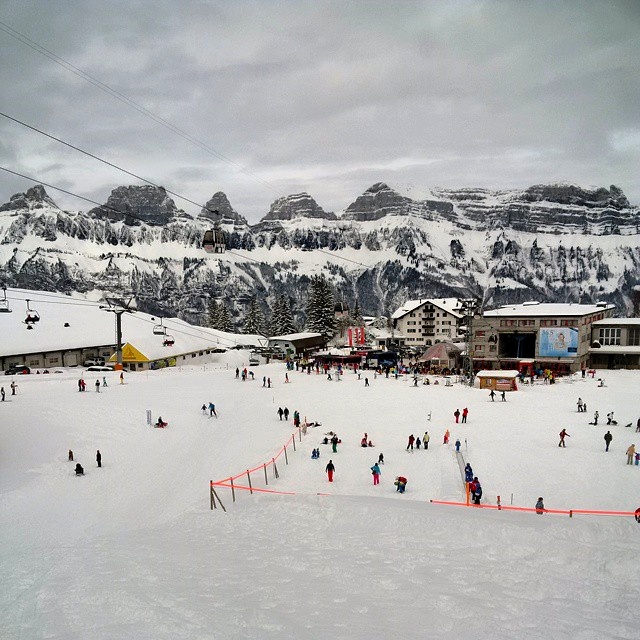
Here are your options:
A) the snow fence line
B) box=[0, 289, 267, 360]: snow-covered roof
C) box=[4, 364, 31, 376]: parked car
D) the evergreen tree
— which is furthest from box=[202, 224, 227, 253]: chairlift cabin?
the evergreen tree

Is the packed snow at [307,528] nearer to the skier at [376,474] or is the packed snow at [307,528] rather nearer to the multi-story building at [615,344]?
the skier at [376,474]

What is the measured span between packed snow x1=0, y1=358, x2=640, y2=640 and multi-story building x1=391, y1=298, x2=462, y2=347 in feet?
192

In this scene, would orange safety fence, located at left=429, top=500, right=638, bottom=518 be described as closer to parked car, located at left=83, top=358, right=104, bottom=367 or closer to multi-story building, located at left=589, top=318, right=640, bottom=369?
parked car, located at left=83, top=358, right=104, bottom=367

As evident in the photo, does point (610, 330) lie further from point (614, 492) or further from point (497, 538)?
point (497, 538)

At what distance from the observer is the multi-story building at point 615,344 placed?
5797 centimetres

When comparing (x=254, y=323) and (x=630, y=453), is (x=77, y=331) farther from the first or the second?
(x=630, y=453)

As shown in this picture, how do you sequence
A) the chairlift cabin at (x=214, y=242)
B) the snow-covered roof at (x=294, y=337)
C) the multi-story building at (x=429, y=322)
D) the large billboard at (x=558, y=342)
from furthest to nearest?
the multi-story building at (x=429, y=322) < the snow-covered roof at (x=294, y=337) < the large billboard at (x=558, y=342) < the chairlift cabin at (x=214, y=242)

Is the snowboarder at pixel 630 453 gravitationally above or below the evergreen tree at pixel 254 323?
below

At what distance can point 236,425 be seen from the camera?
98.9ft

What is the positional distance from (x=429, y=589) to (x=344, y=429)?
17715 mm

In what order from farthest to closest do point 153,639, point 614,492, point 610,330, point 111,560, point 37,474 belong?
point 610,330 < point 37,474 < point 614,492 < point 111,560 < point 153,639

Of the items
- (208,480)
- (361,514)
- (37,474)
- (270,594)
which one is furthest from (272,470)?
(270,594)

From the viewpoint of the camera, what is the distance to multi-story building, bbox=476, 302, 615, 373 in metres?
57.4

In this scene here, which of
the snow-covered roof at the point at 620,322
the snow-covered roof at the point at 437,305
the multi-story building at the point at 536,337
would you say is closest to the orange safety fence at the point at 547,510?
the multi-story building at the point at 536,337
